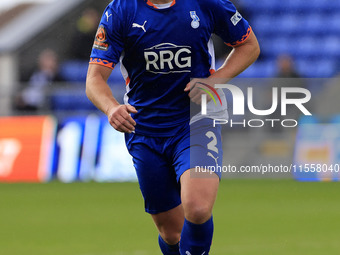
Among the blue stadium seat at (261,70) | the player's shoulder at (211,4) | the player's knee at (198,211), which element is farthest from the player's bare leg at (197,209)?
the blue stadium seat at (261,70)

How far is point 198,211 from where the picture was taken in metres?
4.52

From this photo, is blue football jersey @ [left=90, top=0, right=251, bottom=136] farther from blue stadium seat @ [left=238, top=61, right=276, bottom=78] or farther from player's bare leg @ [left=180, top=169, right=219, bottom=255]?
blue stadium seat @ [left=238, top=61, right=276, bottom=78]

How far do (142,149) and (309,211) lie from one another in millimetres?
5285

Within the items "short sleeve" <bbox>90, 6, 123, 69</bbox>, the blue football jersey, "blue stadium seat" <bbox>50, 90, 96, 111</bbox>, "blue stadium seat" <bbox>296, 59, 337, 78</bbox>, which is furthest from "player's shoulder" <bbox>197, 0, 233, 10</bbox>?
"blue stadium seat" <bbox>296, 59, 337, 78</bbox>

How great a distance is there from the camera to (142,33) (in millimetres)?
4742

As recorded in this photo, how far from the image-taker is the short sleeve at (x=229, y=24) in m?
4.81

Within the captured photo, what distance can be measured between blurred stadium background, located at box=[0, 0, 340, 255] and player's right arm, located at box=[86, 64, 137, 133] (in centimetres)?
244

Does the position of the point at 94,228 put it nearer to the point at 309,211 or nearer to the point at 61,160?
the point at 309,211

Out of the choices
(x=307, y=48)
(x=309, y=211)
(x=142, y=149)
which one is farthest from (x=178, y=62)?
(x=307, y=48)

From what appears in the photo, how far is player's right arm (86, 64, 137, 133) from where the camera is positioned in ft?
14.2

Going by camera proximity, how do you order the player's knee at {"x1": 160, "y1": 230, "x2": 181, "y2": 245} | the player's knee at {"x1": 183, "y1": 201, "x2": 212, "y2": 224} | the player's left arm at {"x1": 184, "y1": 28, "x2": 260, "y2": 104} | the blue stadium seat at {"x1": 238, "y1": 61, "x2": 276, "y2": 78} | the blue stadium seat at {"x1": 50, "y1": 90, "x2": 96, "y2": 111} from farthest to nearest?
1. the blue stadium seat at {"x1": 238, "y1": 61, "x2": 276, "y2": 78}
2. the blue stadium seat at {"x1": 50, "y1": 90, "x2": 96, "y2": 111}
3. the player's knee at {"x1": 160, "y1": 230, "x2": 181, "y2": 245}
4. the player's left arm at {"x1": 184, "y1": 28, "x2": 260, "y2": 104}
5. the player's knee at {"x1": 183, "y1": 201, "x2": 212, "y2": 224}

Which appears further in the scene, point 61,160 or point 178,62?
point 61,160

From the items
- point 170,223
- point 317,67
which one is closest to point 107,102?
point 170,223

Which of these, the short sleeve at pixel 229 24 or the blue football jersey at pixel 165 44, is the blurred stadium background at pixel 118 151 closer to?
the blue football jersey at pixel 165 44
